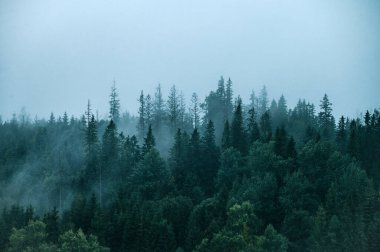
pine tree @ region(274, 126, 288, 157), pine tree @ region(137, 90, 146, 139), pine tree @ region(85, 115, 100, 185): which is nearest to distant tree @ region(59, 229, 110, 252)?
pine tree @ region(274, 126, 288, 157)

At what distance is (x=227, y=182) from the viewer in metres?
92.5

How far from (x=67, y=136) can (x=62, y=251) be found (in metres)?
74.7

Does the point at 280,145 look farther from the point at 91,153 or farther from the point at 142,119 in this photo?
the point at 142,119

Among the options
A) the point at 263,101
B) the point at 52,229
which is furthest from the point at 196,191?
the point at 263,101

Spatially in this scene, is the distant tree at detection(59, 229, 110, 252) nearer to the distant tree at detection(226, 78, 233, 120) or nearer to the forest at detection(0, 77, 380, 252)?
the forest at detection(0, 77, 380, 252)

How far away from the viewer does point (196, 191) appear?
91.4 m

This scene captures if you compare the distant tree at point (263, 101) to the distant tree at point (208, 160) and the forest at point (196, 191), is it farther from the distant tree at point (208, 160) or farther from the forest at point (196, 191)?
the distant tree at point (208, 160)

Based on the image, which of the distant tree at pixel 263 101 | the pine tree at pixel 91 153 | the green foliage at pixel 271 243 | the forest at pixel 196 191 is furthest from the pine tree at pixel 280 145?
the distant tree at pixel 263 101

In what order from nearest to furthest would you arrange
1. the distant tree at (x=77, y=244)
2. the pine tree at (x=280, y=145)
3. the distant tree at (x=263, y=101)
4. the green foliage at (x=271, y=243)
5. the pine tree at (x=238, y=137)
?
the green foliage at (x=271, y=243) < the distant tree at (x=77, y=244) < the pine tree at (x=280, y=145) < the pine tree at (x=238, y=137) < the distant tree at (x=263, y=101)

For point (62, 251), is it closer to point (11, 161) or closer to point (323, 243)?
point (323, 243)

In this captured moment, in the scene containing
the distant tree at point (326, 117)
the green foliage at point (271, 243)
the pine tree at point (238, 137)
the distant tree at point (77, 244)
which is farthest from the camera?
the distant tree at point (326, 117)

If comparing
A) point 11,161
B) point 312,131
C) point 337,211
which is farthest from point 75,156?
point 337,211

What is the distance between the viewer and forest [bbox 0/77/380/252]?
2643 inches

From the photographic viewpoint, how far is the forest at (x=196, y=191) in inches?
2643
